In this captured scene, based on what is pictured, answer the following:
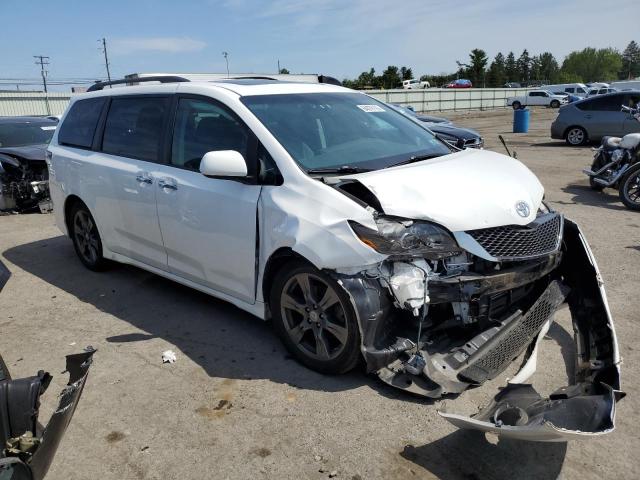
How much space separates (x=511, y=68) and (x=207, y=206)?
371 ft

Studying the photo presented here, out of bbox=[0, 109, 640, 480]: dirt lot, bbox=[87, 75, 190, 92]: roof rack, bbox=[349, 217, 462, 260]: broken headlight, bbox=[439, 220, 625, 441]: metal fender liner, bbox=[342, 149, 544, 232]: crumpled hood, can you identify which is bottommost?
bbox=[0, 109, 640, 480]: dirt lot

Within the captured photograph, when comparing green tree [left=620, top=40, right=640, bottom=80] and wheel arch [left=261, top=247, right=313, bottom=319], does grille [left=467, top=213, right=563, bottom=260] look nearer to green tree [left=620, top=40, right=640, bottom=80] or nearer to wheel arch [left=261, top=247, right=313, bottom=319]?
wheel arch [left=261, top=247, right=313, bottom=319]

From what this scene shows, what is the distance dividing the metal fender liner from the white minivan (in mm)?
10

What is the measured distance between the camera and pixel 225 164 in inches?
141

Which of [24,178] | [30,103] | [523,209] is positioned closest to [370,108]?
[523,209]

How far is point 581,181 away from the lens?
1087 centimetres

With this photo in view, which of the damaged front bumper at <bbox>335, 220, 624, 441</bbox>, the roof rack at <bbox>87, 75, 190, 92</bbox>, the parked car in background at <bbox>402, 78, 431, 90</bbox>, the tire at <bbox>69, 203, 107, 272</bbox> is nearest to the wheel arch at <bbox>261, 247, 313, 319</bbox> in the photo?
the damaged front bumper at <bbox>335, 220, 624, 441</bbox>

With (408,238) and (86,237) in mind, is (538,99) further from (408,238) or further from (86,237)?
(408,238)

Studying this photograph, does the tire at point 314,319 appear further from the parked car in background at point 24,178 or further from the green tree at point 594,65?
the green tree at point 594,65

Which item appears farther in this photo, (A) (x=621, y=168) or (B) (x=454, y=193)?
(A) (x=621, y=168)

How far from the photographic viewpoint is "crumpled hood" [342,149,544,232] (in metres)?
3.18

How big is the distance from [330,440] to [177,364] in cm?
140

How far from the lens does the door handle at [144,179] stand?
177 inches

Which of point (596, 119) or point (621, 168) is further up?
point (596, 119)
